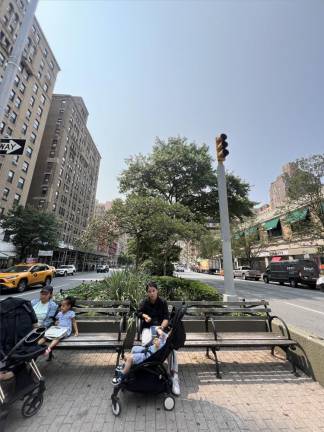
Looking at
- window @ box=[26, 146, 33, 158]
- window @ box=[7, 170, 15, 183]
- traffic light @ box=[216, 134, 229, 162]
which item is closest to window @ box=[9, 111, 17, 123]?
window @ box=[26, 146, 33, 158]

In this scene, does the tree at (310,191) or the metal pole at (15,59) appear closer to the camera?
the metal pole at (15,59)

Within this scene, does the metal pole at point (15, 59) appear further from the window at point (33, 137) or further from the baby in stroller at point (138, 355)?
the window at point (33, 137)

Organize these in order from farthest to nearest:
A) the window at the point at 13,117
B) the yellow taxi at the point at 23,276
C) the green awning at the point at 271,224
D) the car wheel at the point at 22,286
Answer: the green awning at the point at 271,224, the window at the point at 13,117, the car wheel at the point at 22,286, the yellow taxi at the point at 23,276

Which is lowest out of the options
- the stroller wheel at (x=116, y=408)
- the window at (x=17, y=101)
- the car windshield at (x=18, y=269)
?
the stroller wheel at (x=116, y=408)

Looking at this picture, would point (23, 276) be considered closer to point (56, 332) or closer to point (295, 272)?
point (56, 332)

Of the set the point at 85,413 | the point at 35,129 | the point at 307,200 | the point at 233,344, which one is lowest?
the point at 85,413

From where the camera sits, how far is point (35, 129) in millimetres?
37281

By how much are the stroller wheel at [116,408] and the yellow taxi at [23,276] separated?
46.9 ft

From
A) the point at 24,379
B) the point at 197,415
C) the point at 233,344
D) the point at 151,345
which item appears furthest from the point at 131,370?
the point at 233,344

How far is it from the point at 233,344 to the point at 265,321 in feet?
5.88

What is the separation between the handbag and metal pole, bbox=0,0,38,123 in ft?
11.9

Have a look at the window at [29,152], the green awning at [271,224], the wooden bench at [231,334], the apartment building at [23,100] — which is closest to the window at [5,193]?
the apartment building at [23,100]

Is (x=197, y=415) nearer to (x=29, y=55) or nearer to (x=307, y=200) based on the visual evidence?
(x=307, y=200)

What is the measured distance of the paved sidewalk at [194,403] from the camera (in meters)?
2.52
